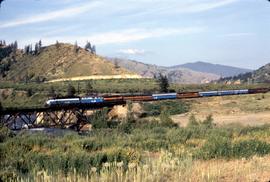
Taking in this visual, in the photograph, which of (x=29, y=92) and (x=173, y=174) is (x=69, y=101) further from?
(x=29, y=92)

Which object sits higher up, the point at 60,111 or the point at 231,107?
the point at 60,111

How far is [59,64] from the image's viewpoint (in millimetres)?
149250

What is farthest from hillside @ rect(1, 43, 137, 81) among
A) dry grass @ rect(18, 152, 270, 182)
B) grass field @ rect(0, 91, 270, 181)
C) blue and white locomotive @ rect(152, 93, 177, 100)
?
dry grass @ rect(18, 152, 270, 182)

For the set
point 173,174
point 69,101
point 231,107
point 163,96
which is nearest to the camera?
point 173,174

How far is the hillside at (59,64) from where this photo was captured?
141500 millimetres

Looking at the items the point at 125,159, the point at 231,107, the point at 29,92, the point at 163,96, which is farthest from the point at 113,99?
the point at 125,159

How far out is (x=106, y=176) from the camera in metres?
7.95

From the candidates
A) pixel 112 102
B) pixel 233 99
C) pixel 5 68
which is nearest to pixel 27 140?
pixel 112 102

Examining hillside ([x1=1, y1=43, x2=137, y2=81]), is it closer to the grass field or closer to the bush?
the bush

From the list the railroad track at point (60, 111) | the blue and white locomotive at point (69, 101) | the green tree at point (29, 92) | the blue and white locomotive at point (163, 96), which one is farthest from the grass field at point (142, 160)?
the green tree at point (29, 92)

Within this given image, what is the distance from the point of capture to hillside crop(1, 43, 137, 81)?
142 metres

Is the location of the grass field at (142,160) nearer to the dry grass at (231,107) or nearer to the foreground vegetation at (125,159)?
the foreground vegetation at (125,159)

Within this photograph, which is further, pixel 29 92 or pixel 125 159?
pixel 29 92

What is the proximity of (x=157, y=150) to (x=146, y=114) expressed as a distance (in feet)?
122
